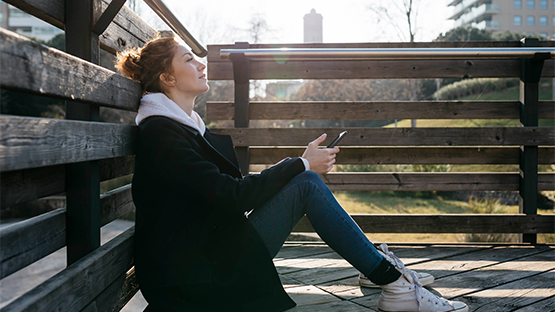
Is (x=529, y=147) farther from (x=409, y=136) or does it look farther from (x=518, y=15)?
(x=518, y=15)

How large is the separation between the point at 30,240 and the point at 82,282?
178 millimetres

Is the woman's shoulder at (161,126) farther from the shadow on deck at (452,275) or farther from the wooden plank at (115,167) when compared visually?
the shadow on deck at (452,275)

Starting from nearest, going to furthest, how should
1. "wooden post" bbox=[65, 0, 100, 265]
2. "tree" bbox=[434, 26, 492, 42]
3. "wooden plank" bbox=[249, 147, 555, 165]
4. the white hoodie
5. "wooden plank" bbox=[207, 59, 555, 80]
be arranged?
"wooden post" bbox=[65, 0, 100, 265] → the white hoodie → "wooden plank" bbox=[207, 59, 555, 80] → "wooden plank" bbox=[249, 147, 555, 165] → "tree" bbox=[434, 26, 492, 42]

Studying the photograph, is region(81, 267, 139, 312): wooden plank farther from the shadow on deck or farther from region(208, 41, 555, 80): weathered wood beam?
region(208, 41, 555, 80): weathered wood beam

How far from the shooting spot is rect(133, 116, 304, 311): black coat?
4.41 feet

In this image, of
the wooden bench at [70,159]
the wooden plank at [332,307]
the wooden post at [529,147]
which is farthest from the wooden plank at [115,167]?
the wooden post at [529,147]

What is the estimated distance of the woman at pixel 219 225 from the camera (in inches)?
53.0

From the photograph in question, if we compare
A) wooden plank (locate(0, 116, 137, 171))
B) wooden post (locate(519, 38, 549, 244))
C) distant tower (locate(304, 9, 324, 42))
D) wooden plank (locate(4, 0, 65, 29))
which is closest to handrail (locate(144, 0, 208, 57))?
wooden plank (locate(4, 0, 65, 29))

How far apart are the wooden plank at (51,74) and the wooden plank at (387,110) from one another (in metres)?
1.52

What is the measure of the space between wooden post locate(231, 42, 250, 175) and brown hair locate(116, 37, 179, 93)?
92 cm

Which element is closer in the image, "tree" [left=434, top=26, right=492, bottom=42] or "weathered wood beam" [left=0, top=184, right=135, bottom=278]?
"weathered wood beam" [left=0, top=184, right=135, bottom=278]

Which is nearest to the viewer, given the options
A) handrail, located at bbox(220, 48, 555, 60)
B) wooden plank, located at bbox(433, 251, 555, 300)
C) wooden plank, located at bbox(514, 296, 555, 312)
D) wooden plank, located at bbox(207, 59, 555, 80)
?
wooden plank, located at bbox(514, 296, 555, 312)

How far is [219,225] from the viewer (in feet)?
4.66

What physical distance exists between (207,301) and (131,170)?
2.52 ft
